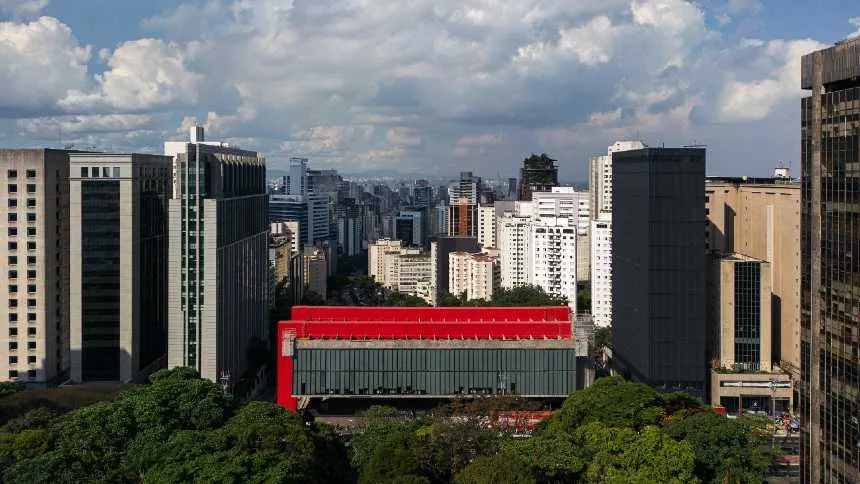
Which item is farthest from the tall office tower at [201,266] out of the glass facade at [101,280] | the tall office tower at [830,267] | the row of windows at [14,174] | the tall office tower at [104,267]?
the tall office tower at [830,267]

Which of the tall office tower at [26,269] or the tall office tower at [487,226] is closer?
the tall office tower at [26,269]

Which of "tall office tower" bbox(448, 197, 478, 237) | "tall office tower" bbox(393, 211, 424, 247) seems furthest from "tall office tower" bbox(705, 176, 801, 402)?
"tall office tower" bbox(393, 211, 424, 247)

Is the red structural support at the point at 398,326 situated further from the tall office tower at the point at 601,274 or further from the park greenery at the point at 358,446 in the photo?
the tall office tower at the point at 601,274

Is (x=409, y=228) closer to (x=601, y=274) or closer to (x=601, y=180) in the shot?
(x=601, y=180)

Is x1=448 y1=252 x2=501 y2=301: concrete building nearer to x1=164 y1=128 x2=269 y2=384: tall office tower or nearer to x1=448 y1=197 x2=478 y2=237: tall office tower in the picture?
x1=448 y1=197 x2=478 y2=237: tall office tower

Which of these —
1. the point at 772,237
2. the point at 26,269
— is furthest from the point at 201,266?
the point at 772,237
